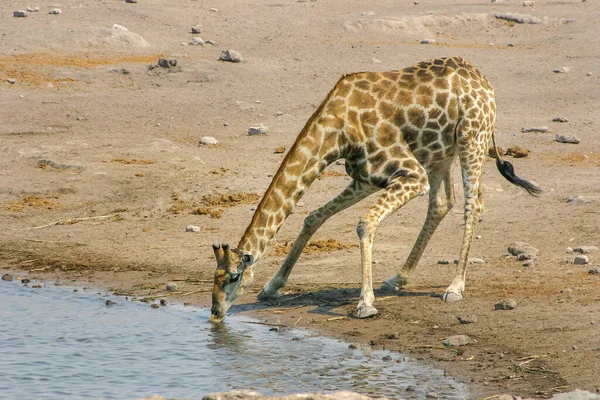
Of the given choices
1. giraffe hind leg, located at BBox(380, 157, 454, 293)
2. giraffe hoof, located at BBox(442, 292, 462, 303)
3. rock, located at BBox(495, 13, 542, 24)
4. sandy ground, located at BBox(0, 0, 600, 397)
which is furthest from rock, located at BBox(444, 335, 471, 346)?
rock, located at BBox(495, 13, 542, 24)

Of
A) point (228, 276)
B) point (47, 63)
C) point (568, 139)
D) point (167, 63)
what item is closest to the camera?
point (228, 276)

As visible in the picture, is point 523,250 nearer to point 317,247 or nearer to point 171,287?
point 317,247

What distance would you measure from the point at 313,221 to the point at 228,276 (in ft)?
4.39

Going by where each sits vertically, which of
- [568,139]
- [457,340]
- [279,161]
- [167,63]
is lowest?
[167,63]

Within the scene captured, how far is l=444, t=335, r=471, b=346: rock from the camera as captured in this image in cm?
837

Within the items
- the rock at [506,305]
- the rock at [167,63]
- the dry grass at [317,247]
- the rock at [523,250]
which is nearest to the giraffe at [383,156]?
the rock at [506,305]

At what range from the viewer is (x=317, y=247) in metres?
12.2

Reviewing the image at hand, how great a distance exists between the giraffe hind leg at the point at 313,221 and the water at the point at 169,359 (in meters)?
0.69

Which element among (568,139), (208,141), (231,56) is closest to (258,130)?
(208,141)

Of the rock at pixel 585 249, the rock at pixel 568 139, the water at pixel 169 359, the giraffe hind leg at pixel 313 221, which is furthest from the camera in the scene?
the rock at pixel 568 139

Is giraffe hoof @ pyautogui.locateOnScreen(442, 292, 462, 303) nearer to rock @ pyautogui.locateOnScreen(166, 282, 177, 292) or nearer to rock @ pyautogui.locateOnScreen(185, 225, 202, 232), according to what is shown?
rock @ pyautogui.locateOnScreen(166, 282, 177, 292)

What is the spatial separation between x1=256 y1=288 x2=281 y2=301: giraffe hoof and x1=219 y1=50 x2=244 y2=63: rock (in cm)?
1263

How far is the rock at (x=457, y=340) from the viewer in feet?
27.5

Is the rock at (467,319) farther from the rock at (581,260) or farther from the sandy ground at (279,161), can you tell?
the rock at (581,260)
